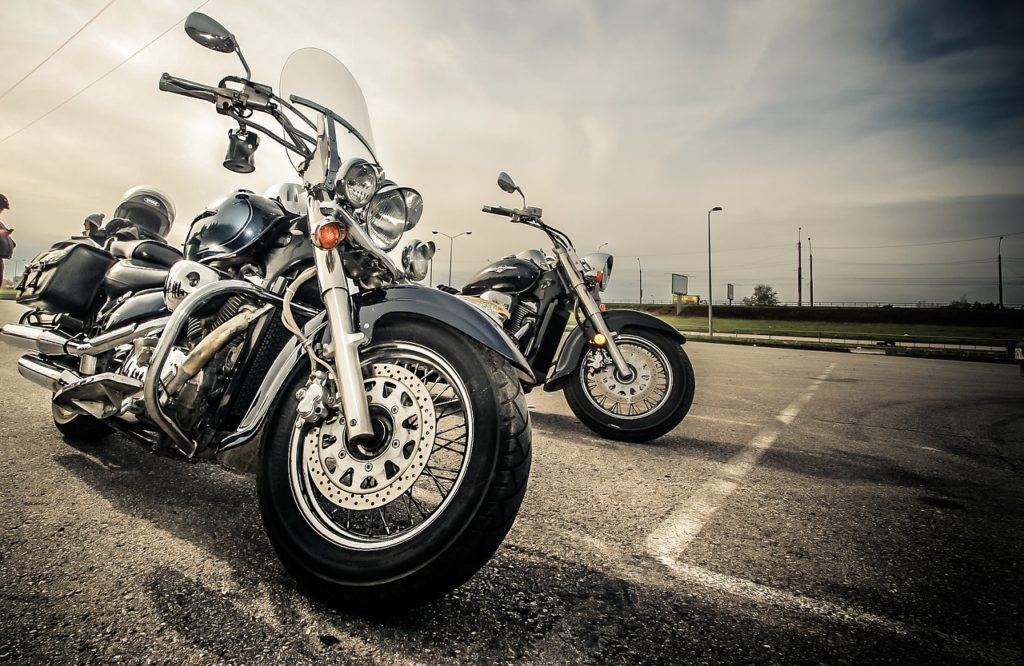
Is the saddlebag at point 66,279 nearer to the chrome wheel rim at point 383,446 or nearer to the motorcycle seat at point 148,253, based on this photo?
the motorcycle seat at point 148,253

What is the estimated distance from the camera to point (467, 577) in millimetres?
1441

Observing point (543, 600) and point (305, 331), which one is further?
point (305, 331)

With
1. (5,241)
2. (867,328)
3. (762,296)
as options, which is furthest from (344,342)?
(762,296)

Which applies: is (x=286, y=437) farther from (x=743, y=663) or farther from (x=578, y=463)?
(x=578, y=463)

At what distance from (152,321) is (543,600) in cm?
219

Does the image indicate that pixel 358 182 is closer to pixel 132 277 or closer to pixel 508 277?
pixel 132 277

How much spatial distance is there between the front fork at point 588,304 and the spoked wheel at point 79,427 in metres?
3.27

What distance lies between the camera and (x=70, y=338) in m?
3.08

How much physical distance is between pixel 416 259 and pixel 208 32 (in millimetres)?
1009

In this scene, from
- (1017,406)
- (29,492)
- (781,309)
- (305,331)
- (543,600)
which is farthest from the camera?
(781,309)

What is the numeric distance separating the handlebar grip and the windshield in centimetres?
27

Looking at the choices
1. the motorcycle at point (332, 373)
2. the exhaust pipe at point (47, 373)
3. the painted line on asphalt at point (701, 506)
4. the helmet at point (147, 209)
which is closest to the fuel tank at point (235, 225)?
the motorcycle at point (332, 373)

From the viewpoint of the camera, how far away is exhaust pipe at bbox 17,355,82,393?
8.70ft

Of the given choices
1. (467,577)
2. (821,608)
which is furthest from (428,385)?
(821,608)
